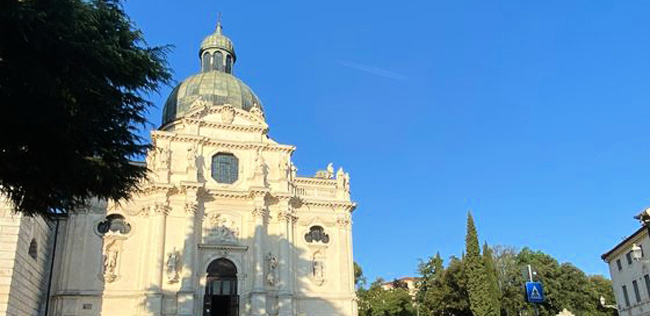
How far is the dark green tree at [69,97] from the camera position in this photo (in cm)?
936

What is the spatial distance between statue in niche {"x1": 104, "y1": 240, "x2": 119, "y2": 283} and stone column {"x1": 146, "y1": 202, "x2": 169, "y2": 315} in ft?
6.51

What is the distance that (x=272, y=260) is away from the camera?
33.3 meters

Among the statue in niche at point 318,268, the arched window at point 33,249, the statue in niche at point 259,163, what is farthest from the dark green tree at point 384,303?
the arched window at point 33,249

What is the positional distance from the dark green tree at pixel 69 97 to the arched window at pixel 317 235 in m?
23.5

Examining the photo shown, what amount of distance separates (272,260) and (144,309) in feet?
25.4

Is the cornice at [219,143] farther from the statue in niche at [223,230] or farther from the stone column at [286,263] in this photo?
the statue in niche at [223,230]

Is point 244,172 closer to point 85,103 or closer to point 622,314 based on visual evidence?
point 85,103

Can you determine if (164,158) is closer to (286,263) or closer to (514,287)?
(286,263)

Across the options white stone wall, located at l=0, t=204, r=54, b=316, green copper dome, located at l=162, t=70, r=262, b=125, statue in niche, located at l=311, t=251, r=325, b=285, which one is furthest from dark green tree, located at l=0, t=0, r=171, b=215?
green copper dome, located at l=162, t=70, r=262, b=125

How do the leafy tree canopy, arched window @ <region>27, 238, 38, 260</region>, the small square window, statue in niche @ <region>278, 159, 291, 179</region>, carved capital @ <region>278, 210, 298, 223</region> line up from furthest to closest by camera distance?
the leafy tree canopy < the small square window < statue in niche @ <region>278, 159, 291, 179</region> < carved capital @ <region>278, 210, 298, 223</region> < arched window @ <region>27, 238, 38, 260</region>

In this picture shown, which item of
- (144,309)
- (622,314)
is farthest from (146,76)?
(622,314)

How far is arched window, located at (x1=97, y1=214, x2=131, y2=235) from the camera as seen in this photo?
31663 mm

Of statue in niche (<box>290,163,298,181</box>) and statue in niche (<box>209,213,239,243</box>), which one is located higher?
statue in niche (<box>290,163,298,181</box>)

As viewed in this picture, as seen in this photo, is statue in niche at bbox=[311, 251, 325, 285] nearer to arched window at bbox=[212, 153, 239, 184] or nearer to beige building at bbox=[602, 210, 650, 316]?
arched window at bbox=[212, 153, 239, 184]
